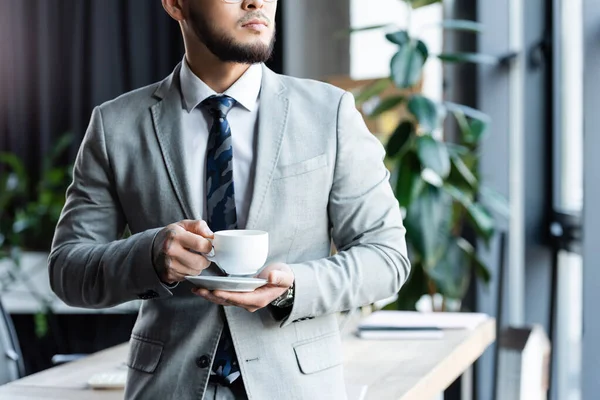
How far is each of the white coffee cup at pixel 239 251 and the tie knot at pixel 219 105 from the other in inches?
10.3

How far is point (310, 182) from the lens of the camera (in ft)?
4.93

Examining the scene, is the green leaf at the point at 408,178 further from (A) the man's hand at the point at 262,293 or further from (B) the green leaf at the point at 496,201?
(A) the man's hand at the point at 262,293

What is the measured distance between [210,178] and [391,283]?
→ 13.7 inches

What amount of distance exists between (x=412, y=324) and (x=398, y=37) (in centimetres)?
138

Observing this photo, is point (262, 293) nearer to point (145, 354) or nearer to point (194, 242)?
point (194, 242)

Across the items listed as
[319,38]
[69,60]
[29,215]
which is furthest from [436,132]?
[69,60]

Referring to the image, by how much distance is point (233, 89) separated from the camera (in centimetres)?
156

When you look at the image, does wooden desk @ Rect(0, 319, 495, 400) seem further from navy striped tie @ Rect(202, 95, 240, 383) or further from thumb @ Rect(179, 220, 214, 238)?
thumb @ Rect(179, 220, 214, 238)

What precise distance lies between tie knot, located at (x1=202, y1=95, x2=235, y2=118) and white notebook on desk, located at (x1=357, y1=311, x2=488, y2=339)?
1245 mm

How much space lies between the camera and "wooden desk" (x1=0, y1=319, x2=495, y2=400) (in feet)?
6.61

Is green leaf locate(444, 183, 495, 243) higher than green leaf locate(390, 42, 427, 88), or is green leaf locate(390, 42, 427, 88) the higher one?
green leaf locate(390, 42, 427, 88)

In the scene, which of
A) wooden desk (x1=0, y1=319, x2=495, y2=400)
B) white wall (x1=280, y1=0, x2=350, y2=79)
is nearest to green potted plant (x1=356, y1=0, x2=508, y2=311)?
wooden desk (x1=0, y1=319, x2=495, y2=400)

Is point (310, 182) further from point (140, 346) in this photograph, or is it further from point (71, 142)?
point (71, 142)

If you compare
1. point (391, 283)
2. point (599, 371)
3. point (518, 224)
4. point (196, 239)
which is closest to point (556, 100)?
point (518, 224)
